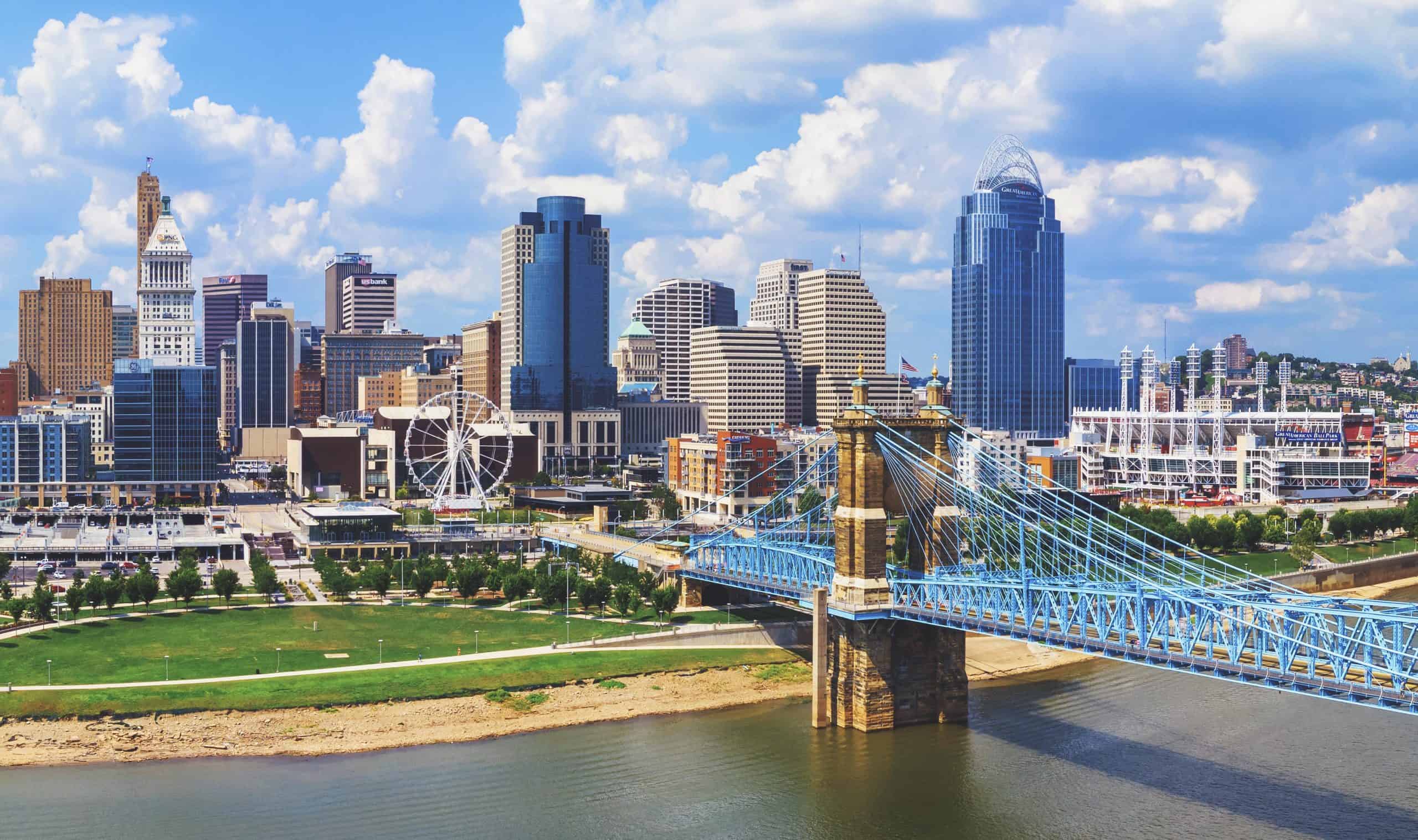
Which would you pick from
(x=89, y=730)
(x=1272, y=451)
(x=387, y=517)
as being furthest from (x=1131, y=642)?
(x=1272, y=451)

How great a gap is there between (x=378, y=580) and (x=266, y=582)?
26.1 ft

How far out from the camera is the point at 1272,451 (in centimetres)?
19800

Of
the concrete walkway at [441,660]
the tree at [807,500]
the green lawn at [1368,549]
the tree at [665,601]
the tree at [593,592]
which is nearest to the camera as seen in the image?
the concrete walkway at [441,660]

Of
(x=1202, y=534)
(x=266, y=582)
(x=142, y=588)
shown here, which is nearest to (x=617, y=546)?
(x=266, y=582)

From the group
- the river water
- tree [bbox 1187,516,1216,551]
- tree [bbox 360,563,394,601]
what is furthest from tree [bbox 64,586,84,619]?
tree [bbox 1187,516,1216,551]

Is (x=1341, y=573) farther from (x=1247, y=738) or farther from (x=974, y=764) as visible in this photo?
(x=974, y=764)

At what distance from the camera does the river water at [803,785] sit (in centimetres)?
5916

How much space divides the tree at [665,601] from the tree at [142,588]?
34.2 m


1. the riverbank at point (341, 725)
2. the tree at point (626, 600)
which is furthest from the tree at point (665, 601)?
the riverbank at point (341, 725)

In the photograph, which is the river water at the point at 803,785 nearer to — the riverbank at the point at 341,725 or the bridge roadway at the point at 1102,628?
the riverbank at the point at 341,725

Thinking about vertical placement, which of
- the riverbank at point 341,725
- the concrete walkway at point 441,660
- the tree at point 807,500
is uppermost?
the tree at point 807,500

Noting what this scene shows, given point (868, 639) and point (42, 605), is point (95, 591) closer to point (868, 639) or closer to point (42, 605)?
point (42, 605)

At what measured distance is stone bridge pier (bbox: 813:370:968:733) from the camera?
247 ft

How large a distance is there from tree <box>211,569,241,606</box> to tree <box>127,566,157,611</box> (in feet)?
14.1
